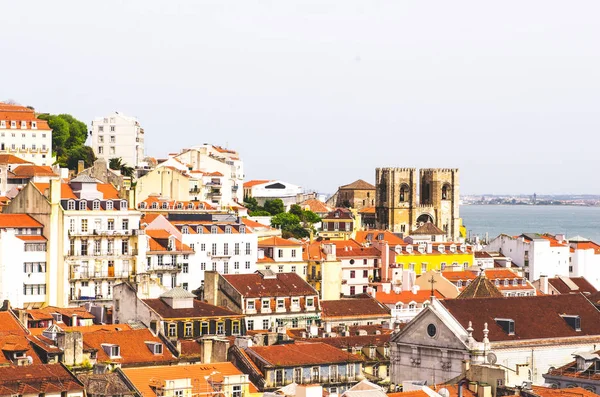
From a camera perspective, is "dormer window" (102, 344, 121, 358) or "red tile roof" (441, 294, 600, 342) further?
"red tile roof" (441, 294, 600, 342)

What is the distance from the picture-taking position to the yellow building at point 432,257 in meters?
103

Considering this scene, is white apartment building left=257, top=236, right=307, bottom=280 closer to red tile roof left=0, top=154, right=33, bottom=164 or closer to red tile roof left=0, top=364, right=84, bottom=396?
red tile roof left=0, top=154, right=33, bottom=164

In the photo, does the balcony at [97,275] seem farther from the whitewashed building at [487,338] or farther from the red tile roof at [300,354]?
the whitewashed building at [487,338]

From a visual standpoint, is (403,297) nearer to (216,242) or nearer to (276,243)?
(276,243)

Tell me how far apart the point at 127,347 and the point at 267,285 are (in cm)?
2053

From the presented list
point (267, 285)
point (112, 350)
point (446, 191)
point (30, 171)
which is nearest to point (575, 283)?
point (267, 285)

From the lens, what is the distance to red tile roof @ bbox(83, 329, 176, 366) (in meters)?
59.4

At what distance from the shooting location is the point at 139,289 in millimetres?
74000

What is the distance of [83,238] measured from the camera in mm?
81250

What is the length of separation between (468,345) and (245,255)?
30889 millimetres

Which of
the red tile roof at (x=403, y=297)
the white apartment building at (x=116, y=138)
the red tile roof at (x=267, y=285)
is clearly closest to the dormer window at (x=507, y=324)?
the red tile roof at (x=267, y=285)

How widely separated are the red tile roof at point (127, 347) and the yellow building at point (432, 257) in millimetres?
41753

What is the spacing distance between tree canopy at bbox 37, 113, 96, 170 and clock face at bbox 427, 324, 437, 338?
67.8 m

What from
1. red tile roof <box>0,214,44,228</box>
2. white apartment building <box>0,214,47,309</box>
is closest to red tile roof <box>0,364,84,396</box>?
white apartment building <box>0,214,47,309</box>
